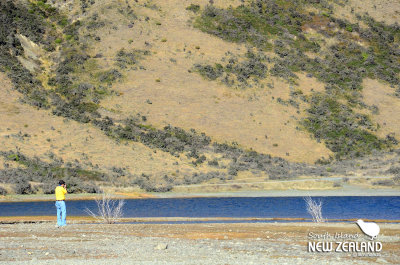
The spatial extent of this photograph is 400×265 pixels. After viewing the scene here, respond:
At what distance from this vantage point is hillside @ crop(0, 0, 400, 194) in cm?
5912

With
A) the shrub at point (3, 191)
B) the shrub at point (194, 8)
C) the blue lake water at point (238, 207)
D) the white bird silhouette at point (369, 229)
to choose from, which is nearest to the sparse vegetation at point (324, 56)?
the shrub at point (194, 8)

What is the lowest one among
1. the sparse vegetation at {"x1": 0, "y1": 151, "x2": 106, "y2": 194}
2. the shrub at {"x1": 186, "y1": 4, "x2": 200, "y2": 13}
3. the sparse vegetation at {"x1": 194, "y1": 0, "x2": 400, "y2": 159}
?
the sparse vegetation at {"x1": 0, "y1": 151, "x2": 106, "y2": 194}

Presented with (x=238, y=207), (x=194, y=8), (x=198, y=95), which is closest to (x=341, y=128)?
(x=198, y=95)

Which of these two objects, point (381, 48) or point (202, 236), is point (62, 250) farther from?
point (381, 48)

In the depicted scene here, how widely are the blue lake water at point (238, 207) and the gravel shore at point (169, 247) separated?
44.5 feet

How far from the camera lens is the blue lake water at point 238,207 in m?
36.0

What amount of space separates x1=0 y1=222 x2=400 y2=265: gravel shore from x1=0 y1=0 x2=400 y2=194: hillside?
31.6 meters

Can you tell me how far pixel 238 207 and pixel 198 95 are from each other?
39.4m

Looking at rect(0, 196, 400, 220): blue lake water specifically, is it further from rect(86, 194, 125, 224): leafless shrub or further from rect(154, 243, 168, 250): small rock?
rect(154, 243, 168, 250): small rock

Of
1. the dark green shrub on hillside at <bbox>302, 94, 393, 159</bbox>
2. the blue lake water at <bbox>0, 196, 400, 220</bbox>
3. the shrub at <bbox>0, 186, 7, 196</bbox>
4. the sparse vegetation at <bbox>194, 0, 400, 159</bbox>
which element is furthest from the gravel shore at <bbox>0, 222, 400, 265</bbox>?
the sparse vegetation at <bbox>194, 0, 400, 159</bbox>

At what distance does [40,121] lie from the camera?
66.4 metres

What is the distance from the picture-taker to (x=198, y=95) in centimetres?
7900

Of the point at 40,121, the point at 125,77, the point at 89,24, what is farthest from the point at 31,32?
the point at 40,121

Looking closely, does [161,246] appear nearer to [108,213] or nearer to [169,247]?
[169,247]
